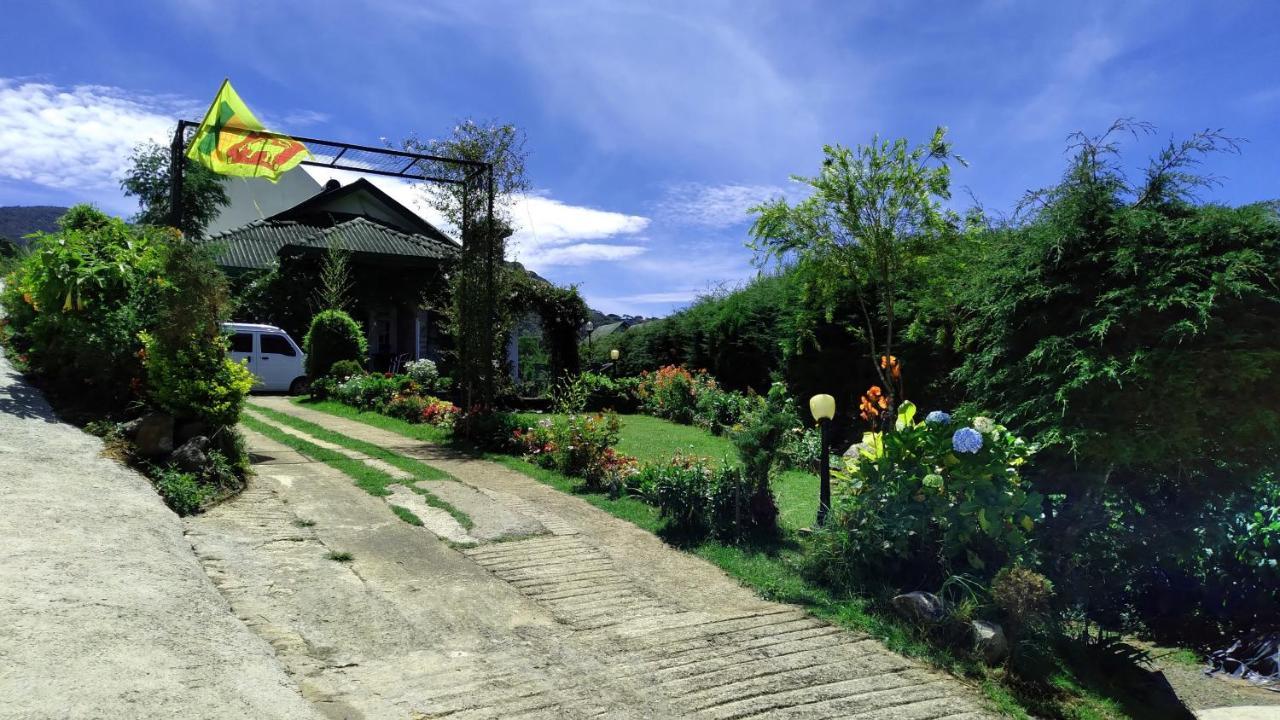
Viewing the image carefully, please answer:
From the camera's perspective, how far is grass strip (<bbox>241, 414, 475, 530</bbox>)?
7648 millimetres

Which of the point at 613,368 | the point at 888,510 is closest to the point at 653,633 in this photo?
the point at 888,510

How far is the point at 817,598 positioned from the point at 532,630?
6.84ft

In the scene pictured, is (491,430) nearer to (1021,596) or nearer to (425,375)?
(425,375)

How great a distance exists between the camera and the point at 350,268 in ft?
73.9

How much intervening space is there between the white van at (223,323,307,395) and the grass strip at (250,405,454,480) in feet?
13.2

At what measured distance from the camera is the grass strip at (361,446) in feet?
30.6

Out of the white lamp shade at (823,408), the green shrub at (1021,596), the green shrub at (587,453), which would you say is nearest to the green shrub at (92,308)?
the green shrub at (587,453)

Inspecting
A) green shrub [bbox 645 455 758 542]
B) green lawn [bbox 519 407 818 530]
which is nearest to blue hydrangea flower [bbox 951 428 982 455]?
green shrub [bbox 645 455 758 542]

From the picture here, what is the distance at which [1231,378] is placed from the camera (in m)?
4.81

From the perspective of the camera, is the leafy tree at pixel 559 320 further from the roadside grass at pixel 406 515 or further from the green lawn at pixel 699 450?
the roadside grass at pixel 406 515

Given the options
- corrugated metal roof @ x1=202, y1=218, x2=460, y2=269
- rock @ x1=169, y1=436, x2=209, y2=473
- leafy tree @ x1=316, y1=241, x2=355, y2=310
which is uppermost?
corrugated metal roof @ x1=202, y1=218, x2=460, y2=269

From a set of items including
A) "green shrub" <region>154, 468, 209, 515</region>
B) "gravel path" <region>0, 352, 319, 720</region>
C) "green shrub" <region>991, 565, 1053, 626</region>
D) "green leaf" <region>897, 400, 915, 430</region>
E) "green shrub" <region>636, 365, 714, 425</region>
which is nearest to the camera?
"gravel path" <region>0, 352, 319, 720</region>

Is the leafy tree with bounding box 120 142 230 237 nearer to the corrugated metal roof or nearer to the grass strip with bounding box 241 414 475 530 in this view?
the corrugated metal roof

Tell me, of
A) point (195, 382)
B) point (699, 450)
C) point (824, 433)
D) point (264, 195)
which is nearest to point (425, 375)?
point (699, 450)
